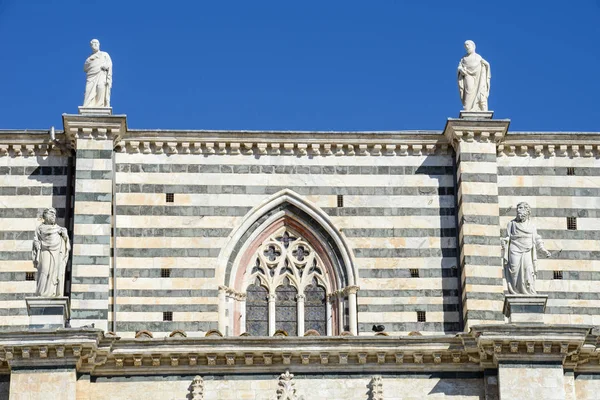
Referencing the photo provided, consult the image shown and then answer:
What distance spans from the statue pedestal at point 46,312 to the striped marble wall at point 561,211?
7446mm

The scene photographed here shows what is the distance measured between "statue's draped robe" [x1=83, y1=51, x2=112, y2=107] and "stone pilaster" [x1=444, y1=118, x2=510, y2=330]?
568cm

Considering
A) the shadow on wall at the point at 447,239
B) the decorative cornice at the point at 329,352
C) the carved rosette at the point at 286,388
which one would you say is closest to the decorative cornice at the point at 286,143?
the shadow on wall at the point at 447,239

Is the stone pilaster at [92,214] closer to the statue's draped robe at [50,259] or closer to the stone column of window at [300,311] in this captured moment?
the statue's draped robe at [50,259]

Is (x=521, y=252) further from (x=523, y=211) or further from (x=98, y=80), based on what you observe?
(x=98, y=80)

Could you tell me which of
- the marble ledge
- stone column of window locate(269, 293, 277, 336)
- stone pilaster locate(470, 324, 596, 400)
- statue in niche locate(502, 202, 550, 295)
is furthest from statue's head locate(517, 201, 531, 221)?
stone column of window locate(269, 293, 277, 336)

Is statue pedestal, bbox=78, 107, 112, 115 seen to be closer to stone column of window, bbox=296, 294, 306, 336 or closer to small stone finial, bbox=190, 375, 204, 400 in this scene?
stone column of window, bbox=296, 294, 306, 336

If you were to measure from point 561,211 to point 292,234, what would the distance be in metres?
4.46

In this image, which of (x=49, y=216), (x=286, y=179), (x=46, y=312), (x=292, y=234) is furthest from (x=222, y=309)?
(x=49, y=216)

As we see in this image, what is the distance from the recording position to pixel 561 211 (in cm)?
3294

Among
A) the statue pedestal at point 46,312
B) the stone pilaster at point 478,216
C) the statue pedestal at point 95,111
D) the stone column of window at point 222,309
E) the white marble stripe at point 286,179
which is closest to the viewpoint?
the statue pedestal at point 46,312

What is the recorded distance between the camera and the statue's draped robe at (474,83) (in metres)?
33.2

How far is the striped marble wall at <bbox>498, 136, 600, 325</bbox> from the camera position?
32.3m

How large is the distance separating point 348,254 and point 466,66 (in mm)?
3794

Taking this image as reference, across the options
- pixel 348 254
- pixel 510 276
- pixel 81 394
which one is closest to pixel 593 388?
pixel 510 276
